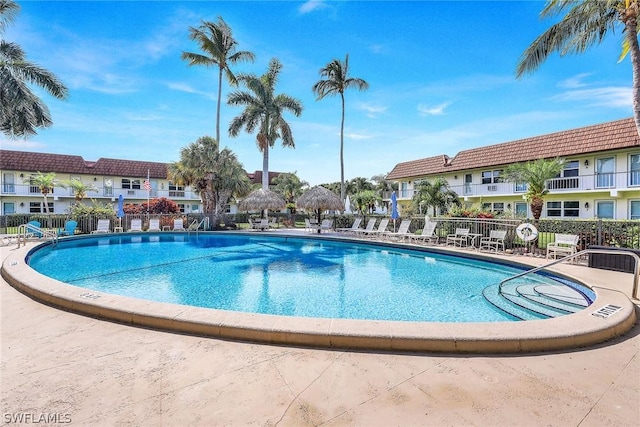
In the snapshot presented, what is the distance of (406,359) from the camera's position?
3316mm

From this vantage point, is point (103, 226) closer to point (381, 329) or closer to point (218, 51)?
point (218, 51)

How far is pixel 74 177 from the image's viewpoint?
32.0 metres

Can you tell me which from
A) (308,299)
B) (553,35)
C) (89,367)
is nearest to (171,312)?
(89,367)

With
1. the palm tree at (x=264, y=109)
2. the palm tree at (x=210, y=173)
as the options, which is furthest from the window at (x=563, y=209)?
the palm tree at (x=210, y=173)

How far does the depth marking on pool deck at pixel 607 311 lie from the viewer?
427 cm

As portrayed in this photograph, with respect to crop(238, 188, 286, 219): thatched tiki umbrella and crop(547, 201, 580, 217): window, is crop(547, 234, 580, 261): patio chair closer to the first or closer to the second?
crop(547, 201, 580, 217): window

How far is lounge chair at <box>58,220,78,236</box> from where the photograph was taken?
1833cm

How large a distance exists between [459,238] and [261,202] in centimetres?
1499

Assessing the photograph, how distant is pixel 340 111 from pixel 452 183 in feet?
40.2

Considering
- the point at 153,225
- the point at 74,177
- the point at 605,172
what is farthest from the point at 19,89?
the point at 605,172

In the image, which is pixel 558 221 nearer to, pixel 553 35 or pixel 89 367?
pixel 553 35

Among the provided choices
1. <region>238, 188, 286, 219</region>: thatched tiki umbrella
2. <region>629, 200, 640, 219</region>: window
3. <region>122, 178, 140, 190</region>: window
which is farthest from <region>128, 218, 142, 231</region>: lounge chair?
<region>629, 200, 640, 219</region>: window

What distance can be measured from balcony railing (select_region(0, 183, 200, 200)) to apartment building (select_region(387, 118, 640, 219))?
1095 inches

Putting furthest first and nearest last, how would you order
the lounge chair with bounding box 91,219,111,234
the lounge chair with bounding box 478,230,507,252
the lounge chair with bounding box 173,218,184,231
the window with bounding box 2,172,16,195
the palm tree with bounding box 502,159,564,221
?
the window with bounding box 2,172,16,195 → the lounge chair with bounding box 173,218,184,231 → the lounge chair with bounding box 91,219,111,234 → the palm tree with bounding box 502,159,564,221 → the lounge chair with bounding box 478,230,507,252
